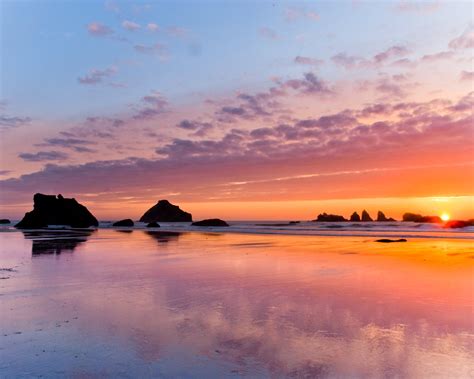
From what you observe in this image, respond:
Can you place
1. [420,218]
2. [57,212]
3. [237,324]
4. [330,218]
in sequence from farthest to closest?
[330,218], [420,218], [57,212], [237,324]

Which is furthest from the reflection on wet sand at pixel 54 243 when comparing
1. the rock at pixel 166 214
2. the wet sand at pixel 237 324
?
the rock at pixel 166 214

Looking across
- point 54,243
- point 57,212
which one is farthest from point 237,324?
point 57,212

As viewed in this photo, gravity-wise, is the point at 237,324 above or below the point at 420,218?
below

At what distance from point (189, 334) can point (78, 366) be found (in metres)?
2.35

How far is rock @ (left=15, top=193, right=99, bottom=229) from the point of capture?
94562 millimetres

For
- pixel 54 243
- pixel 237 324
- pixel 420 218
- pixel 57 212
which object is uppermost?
pixel 57 212

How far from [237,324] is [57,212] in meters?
104

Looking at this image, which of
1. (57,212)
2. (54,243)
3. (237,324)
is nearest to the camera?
(237,324)

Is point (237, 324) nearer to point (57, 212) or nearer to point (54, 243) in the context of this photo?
point (54, 243)

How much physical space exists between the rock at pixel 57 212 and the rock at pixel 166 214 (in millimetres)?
61585

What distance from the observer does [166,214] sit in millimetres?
167625

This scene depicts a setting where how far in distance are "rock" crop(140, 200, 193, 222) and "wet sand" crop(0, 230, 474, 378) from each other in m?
151

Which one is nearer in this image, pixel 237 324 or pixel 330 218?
pixel 237 324

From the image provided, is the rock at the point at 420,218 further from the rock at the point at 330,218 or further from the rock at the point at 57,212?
the rock at the point at 57,212
